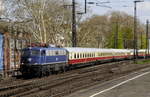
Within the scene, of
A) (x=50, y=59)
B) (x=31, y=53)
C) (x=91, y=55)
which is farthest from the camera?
(x=91, y=55)

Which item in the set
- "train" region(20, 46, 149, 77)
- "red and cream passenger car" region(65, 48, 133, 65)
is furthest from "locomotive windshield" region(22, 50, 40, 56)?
"red and cream passenger car" region(65, 48, 133, 65)

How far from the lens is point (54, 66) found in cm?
3188

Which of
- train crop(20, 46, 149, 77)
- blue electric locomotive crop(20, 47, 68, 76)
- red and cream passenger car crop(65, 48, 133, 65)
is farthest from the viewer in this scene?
red and cream passenger car crop(65, 48, 133, 65)

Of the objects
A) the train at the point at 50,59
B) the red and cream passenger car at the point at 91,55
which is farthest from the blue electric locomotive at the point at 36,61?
the red and cream passenger car at the point at 91,55

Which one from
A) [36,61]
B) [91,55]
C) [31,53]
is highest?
[31,53]

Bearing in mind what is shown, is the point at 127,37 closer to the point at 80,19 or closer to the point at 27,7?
the point at 80,19

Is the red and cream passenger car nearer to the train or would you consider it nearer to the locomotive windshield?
the train

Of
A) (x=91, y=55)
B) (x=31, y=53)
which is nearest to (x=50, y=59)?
(x=31, y=53)

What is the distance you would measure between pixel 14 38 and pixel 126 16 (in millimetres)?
95875

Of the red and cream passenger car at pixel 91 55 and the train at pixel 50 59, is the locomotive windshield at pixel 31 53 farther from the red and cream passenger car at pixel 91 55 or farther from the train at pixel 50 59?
the red and cream passenger car at pixel 91 55

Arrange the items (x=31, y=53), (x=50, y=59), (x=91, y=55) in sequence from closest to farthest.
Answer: (x=31, y=53), (x=50, y=59), (x=91, y=55)

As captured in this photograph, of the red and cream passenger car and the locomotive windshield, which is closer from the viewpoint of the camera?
the locomotive windshield

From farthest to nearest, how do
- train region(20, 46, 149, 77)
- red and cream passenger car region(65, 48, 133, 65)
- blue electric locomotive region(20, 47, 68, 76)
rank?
red and cream passenger car region(65, 48, 133, 65) → train region(20, 46, 149, 77) → blue electric locomotive region(20, 47, 68, 76)

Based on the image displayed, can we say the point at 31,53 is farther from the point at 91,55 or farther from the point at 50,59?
the point at 91,55
